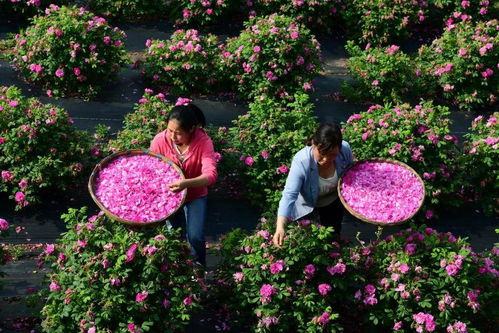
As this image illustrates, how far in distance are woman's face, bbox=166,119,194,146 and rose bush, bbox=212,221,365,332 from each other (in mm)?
840

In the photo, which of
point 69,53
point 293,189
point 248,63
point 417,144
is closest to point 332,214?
point 293,189

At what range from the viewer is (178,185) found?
195 inches

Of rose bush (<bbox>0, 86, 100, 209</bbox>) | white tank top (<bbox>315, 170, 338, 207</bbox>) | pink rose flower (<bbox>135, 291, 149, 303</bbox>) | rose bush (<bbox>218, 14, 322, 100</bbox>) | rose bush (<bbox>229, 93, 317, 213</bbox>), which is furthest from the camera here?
rose bush (<bbox>218, 14, 322, 100</bbox>)

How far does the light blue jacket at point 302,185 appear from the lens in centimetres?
494

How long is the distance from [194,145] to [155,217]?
0.67 meters

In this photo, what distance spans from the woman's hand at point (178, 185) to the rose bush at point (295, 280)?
0.59 m

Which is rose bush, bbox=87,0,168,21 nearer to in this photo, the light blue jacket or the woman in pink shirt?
the woman in pink shirt

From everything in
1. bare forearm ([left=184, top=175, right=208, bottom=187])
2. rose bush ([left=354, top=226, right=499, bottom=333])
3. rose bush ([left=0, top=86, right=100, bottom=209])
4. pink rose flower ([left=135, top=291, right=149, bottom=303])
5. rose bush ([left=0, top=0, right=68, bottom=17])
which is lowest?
rose bush ([left=354, top=226, right=499, bottom=333])

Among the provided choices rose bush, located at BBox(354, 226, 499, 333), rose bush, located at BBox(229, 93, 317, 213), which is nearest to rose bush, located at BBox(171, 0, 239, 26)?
rose bush, located at BBox(229, 93, 317, 213)

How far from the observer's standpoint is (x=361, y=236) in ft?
20.8

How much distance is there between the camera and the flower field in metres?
4.88

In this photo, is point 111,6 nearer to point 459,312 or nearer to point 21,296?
point 21,296

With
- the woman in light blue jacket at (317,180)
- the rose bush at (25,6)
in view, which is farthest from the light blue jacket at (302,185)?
the rose bush at (25,6)

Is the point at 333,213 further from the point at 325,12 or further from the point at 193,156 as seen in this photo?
the point at 325,12
